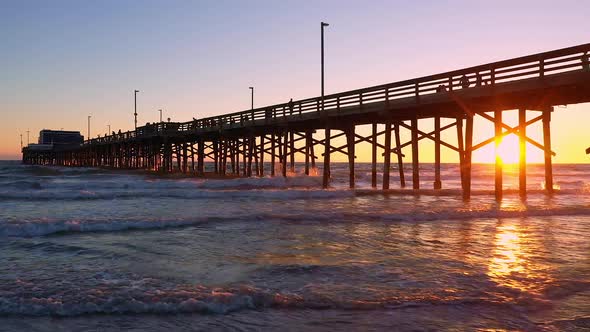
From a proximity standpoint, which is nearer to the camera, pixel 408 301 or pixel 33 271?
pixel 408 301

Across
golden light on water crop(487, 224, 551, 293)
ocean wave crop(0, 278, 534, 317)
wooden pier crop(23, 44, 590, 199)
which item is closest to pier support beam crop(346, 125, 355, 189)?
wooden pier crop(23, 44, 590, 199)

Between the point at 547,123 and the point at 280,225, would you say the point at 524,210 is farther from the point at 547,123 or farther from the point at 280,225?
the point at 280,225

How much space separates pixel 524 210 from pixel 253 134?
19542 millimetres

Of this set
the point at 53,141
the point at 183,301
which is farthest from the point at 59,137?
the point at 183,301

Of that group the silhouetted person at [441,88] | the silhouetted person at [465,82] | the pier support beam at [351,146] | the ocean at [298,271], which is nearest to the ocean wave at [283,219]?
the ocean at [298,271]

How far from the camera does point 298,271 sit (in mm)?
6332

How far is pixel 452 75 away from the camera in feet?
51.5

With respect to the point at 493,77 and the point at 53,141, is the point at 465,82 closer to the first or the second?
the point at 493,77

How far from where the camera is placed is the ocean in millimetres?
4590

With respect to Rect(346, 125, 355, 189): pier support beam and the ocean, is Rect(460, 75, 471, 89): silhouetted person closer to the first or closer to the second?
the ocean

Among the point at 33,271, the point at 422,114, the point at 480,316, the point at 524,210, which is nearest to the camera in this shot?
the point at 480,316

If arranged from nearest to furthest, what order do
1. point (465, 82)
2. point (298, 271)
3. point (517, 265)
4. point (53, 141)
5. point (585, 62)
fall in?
point (298, 271) < point (517, 265) < point (585, 62) < point (465, 82) < point (53, 141)

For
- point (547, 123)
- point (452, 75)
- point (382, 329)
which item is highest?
point (452, 75)

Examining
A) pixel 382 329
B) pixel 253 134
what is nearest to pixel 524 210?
pixel 382 329
